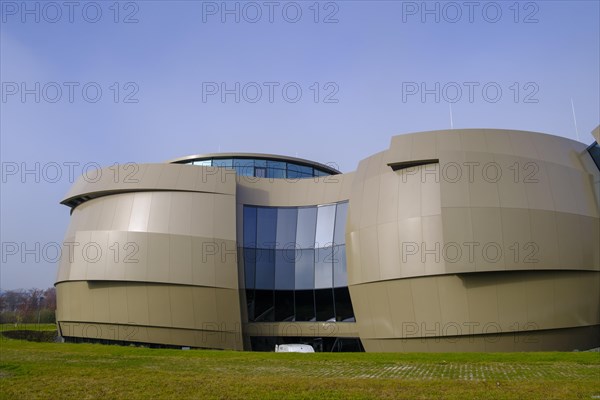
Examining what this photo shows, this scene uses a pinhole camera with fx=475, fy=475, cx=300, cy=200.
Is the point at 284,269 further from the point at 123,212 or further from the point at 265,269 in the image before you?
the point at 123,212

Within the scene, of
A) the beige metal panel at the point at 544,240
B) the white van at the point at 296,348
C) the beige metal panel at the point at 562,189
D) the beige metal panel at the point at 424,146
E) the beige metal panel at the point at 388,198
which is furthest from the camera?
the white van at the point at 296,348

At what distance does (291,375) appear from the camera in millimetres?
15523

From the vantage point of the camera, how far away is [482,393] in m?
11.1

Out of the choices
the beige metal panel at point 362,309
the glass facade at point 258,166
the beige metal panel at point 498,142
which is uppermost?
the glass facade at point 258,166

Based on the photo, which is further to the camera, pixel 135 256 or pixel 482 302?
pixel 135 256

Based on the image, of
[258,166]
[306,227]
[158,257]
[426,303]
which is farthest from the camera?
[258,166]

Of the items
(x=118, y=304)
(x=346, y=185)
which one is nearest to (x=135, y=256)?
(x=118, y=304)

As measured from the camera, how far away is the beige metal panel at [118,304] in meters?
28.4

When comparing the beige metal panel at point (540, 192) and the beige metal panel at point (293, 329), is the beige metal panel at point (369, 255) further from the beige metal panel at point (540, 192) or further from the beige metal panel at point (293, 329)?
the beige metal panel at point (540, 192)

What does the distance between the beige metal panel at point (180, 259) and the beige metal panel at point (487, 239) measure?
1606 centimetres

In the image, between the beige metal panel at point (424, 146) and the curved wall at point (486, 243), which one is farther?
the beige metal panel at point (424, 146)

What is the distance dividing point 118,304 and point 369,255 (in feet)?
50.1

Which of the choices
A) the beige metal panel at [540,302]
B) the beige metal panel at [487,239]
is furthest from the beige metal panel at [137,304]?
the beige metal panel at [540,302]

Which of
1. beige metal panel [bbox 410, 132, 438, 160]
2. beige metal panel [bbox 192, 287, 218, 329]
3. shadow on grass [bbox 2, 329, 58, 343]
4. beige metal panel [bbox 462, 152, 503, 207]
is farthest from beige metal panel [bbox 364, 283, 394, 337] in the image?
shadow on grass [bbox 2, 329, 58, 343]
